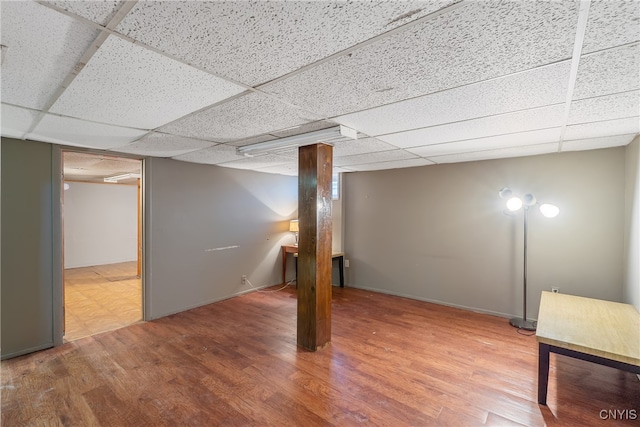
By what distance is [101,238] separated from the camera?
7625 millimetres

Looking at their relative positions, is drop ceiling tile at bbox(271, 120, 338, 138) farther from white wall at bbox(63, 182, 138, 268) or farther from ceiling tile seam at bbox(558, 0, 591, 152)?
white wall at bbox(63, 182, 138, 268)

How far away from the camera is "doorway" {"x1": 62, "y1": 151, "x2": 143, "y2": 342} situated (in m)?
4.54

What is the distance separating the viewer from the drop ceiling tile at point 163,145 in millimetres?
2838

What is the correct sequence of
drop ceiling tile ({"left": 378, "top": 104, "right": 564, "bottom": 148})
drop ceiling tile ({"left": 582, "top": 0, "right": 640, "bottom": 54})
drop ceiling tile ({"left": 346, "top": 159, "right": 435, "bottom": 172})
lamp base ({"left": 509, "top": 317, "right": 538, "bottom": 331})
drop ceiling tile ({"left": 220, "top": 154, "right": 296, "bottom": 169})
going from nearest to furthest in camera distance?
1. drop ceiling tile ({"left": 582, "top": 0, "right": 640, "bottom": 54})
2. drop ceiling tile ({"left": 378, "top": 104, "right": 564, "bottom": 148})
3. lamp base ({"left": 509, "top": 317, "right": 538, "bottom": 331})
4. drop ceiling tile ({"left": 220, "top": 154, "right": 296, "bottom": 169})
5. drop ceiling tile ({"left": 346, "top": 159, "right": 435, "bottom": 172})

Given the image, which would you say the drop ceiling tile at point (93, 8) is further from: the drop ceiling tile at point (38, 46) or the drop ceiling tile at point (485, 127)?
the drop ceiling tile at point (485, 127)

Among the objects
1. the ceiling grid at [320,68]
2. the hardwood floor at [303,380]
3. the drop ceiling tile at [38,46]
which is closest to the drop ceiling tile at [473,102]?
the ceiling grid at [320,68]

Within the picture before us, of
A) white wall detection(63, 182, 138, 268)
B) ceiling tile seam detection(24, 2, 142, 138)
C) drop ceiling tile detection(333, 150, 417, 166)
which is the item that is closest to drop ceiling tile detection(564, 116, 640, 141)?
drop ceiling tile detection(333, 150, 417, 166)

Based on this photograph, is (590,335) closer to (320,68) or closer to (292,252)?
(320,68)

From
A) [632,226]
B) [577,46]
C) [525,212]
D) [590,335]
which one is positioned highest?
[577,46]

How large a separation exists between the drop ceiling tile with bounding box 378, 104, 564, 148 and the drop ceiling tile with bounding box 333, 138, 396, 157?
14cm

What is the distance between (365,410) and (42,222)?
11.9 ft

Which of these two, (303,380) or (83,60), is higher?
(83,60)

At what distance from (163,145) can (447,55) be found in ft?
9.59

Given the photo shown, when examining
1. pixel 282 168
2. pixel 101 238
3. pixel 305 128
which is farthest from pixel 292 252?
pixel 101 238
